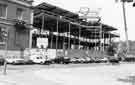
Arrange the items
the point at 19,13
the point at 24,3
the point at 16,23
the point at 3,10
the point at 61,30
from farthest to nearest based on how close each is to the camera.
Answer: the point at 61,30 → the point at 24,3 → the point at 19,13 → the point at 16,23 → the point at 3,10

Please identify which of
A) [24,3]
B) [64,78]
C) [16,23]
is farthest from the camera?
[24,3]

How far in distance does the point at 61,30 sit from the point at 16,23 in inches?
1323

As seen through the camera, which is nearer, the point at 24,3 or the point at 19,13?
the point at 19,13

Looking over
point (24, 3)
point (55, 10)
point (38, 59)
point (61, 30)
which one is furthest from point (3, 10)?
point (61, 30)

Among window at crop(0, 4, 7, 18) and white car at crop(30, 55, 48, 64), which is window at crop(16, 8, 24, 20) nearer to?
window at crop(0, 4, 7, 18)

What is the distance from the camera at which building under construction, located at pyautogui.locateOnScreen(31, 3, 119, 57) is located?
5356cm

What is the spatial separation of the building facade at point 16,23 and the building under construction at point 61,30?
3487mm

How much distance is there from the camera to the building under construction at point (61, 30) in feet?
176

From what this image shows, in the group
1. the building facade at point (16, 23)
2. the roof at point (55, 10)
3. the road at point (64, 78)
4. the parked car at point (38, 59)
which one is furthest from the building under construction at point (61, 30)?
the road at point (64, 78)

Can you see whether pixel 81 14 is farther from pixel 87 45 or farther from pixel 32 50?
pixel 32 50

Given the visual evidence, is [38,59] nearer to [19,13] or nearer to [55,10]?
[19,13]

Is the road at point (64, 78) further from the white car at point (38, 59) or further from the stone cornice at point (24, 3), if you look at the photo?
the stone cornice at point (24, 3)

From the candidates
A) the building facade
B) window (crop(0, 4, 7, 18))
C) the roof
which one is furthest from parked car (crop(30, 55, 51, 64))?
the roof

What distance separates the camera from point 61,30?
237 feet
